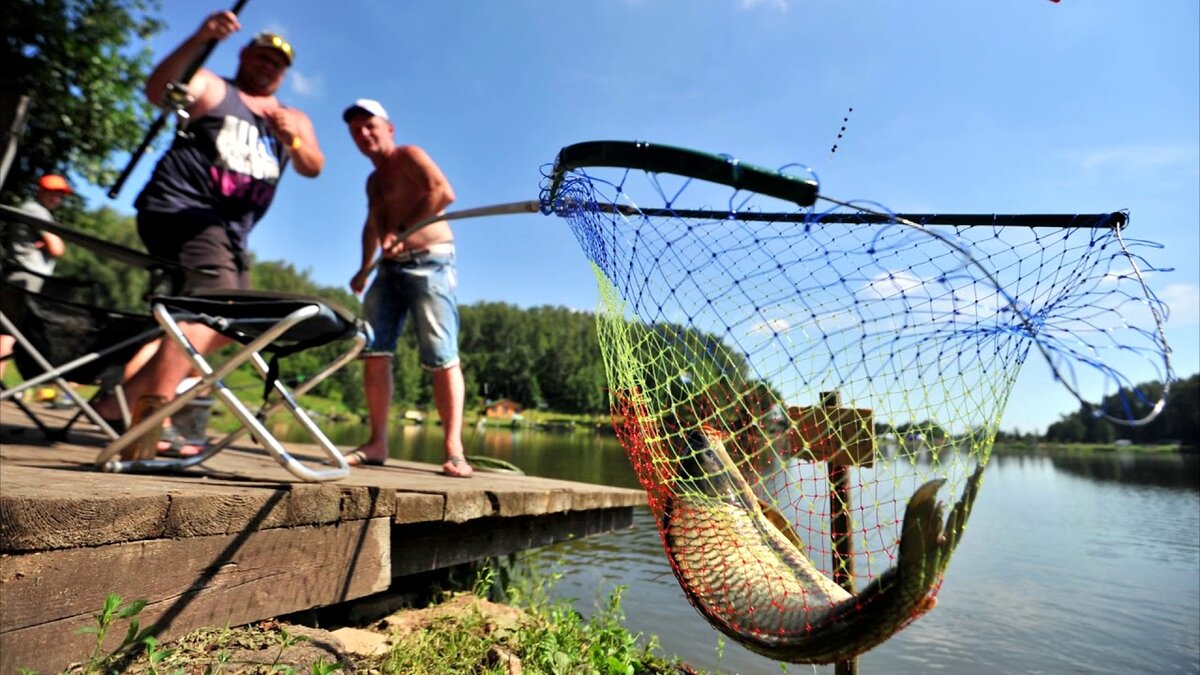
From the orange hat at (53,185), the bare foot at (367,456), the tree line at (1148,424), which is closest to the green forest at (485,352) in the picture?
the tree line at (1148,424)

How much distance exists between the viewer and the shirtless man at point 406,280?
3846mm

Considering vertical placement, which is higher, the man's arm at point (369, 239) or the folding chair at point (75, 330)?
the man's arm at point (369, 239)

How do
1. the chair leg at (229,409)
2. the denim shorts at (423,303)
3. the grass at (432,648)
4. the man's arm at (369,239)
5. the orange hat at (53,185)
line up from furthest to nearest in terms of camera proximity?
1. the orange hat at (53,185)
2. the man's arm at (369,239)
3. the denim shorts at (423,303)
4. the chair leg at (229,409)
5. the grass at (432,648)

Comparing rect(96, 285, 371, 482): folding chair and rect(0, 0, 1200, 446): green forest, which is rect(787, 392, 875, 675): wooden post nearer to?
rect(0, 0, 1200, 446): green forest

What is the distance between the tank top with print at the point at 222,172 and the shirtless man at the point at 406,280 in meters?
0.70

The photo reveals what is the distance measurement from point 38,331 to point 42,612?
2.37 meters

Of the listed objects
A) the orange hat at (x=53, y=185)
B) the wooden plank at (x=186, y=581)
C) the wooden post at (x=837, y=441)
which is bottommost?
the wooden plank at (x=186, y=581)

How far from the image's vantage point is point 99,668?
157 cm

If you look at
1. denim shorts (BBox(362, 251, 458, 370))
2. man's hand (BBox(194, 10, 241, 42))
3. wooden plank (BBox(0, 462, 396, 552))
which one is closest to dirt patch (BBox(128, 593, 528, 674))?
wooden plank (BBox(0, 462, 396, 552))

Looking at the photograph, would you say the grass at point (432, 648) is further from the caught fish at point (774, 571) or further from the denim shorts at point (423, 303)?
the denim shorts at point (423, 303)

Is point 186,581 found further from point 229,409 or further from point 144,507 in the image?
point 229,409

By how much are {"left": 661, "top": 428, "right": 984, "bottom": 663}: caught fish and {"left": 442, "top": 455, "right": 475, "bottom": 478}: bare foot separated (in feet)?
6.56

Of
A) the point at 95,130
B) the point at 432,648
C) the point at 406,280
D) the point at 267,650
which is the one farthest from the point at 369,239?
the point at 95,130

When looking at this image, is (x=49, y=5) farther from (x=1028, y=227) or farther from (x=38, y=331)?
(x=1028, y=227)
